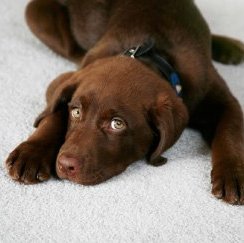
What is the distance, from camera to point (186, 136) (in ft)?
8.07

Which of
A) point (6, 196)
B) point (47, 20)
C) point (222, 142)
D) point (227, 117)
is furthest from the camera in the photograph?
point (47, 20)

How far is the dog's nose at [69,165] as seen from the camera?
1.90 metres

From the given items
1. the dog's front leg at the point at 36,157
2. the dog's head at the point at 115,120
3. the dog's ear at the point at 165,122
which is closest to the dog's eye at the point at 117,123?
the dog's head at the point at 115,120

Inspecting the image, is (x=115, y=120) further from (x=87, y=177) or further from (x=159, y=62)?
(x=159, y=62)

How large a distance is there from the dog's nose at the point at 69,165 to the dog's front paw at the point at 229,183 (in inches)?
19.6

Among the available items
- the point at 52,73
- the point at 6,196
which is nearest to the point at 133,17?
the point at 52,73

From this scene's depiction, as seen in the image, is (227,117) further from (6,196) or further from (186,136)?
(6,196)

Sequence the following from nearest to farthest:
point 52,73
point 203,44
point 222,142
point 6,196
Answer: point 6,196 < point 222,142 < point 203,44 < point 52,73

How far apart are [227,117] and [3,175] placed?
3.26 ft

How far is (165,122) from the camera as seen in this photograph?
2.06m

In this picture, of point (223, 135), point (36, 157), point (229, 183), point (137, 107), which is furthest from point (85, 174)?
point (223, 135)

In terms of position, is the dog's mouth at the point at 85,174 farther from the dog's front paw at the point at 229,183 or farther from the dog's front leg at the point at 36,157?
the dog's front paw at the point at 229,183

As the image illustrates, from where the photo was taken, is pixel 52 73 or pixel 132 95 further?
pixel 52 73

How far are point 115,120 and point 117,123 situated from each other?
0.01 meters
